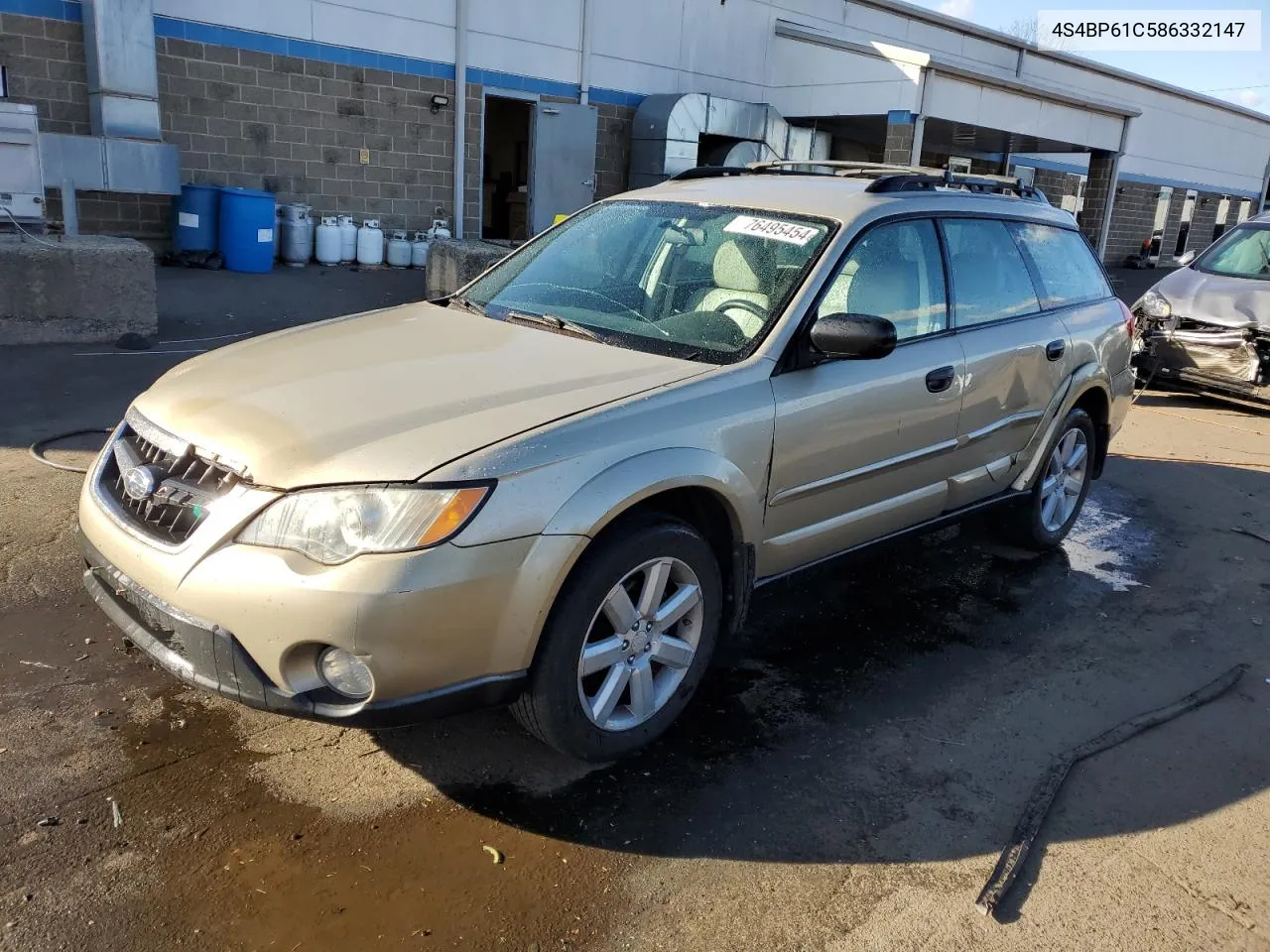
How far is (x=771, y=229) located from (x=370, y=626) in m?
2.20

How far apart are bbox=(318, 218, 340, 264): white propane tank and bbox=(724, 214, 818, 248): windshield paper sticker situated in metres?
11.6

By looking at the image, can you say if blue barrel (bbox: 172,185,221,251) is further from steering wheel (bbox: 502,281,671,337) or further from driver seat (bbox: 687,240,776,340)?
driver seat (bbox: 687,240,776,340)

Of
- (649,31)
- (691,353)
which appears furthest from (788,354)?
(649,31)

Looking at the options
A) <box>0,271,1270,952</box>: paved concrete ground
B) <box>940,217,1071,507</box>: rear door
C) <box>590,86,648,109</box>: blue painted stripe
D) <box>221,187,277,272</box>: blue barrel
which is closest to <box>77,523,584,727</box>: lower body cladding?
<box>0,271,1270,952</box>: paved concrete ground

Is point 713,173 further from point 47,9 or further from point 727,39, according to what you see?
point 727,39

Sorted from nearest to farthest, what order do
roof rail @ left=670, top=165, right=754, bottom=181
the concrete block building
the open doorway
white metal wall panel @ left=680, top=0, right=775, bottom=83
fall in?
roof rail @ left=670, top=165, right=754, bottom=181 < the concrete block building < white metal wall panel @ left=680, top=0, right=775, bottom=83 < the open doorway

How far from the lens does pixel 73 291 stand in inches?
319

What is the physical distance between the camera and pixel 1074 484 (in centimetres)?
549

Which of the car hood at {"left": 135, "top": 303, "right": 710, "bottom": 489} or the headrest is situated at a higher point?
the headrest

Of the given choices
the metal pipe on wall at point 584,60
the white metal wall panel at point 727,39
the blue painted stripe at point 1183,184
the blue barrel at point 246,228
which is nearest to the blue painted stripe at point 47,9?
the blue barrel at point 246,228

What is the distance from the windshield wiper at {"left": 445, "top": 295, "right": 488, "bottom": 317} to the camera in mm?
4016

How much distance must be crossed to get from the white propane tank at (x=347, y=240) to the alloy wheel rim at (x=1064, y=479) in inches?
457

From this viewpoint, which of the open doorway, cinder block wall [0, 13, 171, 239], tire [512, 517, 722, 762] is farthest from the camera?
the open doorway

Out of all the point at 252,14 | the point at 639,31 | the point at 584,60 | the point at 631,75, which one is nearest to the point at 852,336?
the point at 252,14
